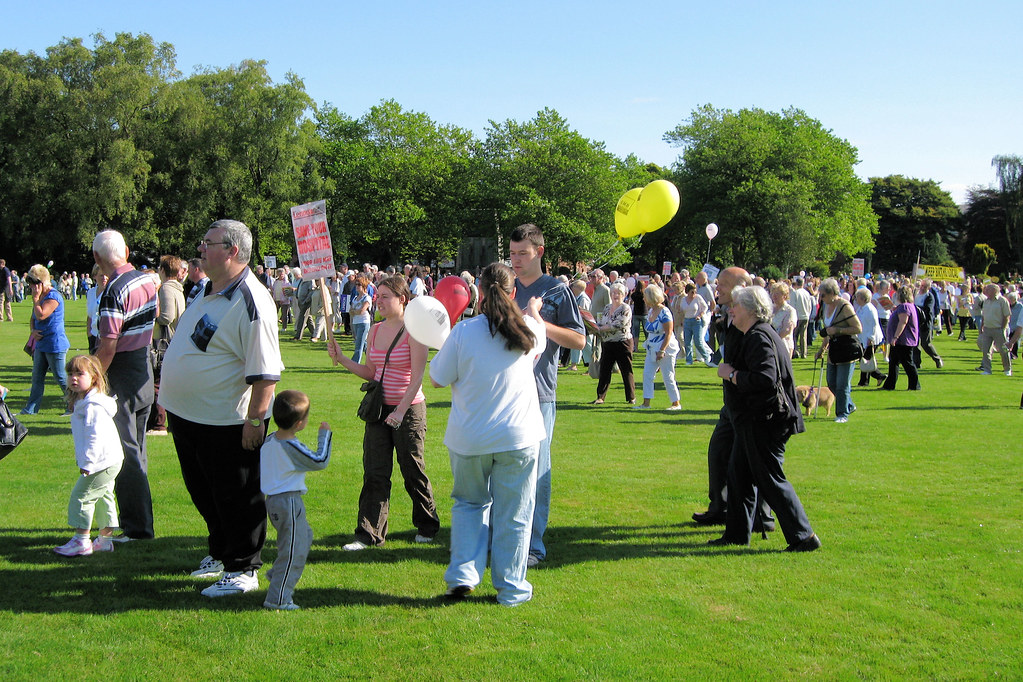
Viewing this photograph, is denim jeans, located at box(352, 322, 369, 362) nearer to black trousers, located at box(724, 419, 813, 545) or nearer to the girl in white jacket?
the girl in white jacket

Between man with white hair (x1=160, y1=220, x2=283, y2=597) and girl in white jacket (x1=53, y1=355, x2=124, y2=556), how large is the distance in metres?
0.79

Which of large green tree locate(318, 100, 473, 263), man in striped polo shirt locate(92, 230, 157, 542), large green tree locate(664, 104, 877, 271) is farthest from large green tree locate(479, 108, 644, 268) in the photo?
man in striped polo shirt locate(92, 230, 157, 542)

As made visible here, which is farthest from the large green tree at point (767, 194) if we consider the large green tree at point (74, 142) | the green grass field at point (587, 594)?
the green grass field at point (587, 594)

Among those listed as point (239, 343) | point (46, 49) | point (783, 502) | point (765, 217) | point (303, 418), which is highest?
point (46, 49)

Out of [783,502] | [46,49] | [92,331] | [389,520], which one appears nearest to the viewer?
[783,502]

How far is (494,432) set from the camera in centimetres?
458

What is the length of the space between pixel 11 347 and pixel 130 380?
16774 millimetres

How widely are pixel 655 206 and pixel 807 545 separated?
3.37 metres

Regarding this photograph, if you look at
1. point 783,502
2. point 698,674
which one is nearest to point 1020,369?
point 783,502

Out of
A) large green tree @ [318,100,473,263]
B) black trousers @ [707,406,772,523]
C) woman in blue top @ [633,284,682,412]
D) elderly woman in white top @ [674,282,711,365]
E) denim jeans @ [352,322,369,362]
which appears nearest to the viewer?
black trousers @ [707,406,772,523]

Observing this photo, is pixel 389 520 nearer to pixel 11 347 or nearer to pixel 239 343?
pixel 239 343

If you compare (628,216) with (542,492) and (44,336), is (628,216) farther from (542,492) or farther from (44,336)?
(44,336)

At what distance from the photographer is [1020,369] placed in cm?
1952

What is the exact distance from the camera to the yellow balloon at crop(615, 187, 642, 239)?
8.09 metres
